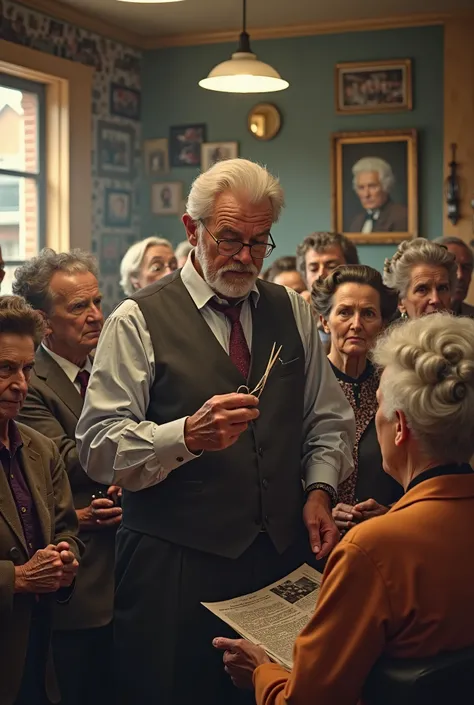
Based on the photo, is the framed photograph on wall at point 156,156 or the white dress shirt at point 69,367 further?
the framed photograph on wall at point 156,156

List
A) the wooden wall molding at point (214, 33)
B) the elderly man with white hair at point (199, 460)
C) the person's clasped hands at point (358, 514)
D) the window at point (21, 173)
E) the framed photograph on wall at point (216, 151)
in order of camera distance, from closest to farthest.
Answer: the elderly man with white hair at point (199, 460) < the person's clasped hands at point (358, 514) < the window at point (21, 173) < the wooden wall molding at point (214, 33) < the framed photograph on wall at point (216, 151)

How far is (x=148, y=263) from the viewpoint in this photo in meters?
5.06

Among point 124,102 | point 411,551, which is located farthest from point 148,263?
point 411,551

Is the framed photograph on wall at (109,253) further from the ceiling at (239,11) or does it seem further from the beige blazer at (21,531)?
the beige blazer at (21,531)

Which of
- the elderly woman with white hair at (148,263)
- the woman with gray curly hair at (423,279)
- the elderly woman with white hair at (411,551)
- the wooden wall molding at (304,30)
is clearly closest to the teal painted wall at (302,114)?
the wooden wall molding at (304,30)

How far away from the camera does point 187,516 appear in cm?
227

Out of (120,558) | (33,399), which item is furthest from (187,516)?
(33,399)

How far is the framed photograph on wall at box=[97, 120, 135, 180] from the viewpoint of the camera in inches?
269

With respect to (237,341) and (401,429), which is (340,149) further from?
(401,429)

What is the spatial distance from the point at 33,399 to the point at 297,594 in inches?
39.6

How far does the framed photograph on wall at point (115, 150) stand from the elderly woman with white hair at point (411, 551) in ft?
17.6

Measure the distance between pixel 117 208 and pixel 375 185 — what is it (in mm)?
1844

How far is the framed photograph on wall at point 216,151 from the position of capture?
278 inches

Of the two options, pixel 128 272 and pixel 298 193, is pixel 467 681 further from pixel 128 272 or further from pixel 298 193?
pixel 298 193
